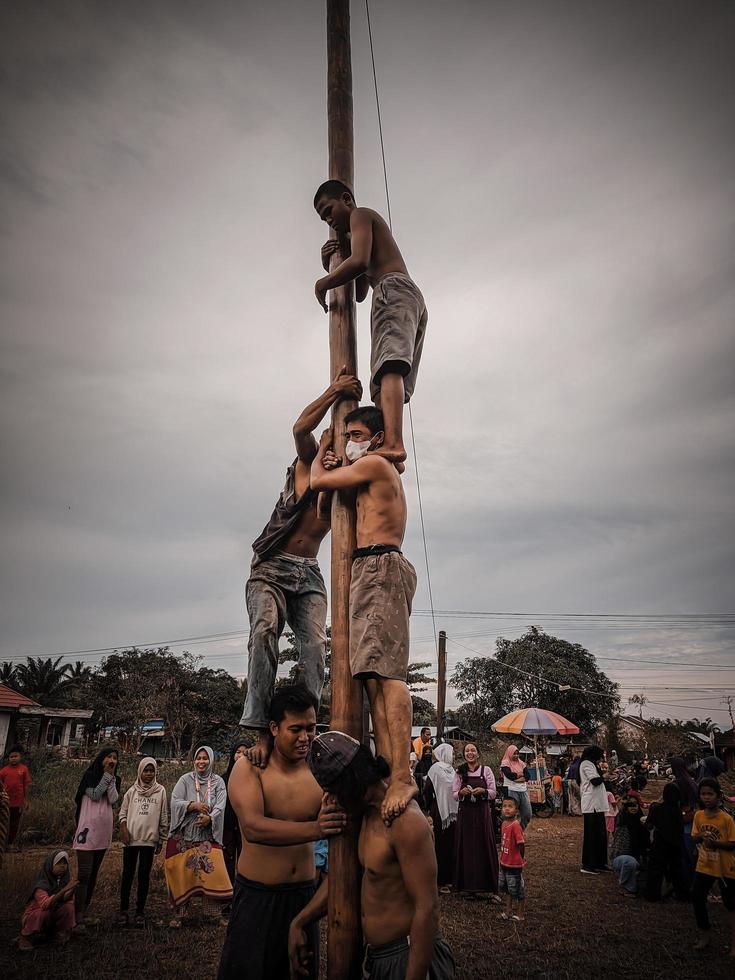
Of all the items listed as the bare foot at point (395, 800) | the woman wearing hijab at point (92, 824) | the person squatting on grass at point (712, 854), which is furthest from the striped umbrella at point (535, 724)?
the bare foot at point (395, 800)

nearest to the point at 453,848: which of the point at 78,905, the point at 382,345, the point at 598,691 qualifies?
the point at 78,905

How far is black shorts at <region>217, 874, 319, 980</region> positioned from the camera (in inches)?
129

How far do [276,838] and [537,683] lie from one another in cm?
4554

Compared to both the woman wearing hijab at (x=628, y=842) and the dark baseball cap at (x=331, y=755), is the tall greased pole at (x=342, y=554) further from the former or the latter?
the woman wearing hijab at (x=628, y=842)

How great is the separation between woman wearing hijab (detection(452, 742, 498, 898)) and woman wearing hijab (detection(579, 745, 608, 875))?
2.50m

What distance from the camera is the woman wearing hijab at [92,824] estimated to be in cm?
697

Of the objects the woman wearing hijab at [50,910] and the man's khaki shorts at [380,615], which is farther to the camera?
the woman wearing hijab at [50,910]

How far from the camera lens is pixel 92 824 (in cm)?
716

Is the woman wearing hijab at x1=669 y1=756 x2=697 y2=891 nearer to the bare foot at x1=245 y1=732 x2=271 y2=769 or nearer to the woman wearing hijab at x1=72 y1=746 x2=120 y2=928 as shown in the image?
the bare foot at x1=245 y1=732 x2=271 y2=769

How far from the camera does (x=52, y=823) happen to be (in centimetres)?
1341

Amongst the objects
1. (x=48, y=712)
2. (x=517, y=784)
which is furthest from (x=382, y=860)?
(x=48, y=712)

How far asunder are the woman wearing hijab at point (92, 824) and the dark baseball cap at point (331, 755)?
590 cm

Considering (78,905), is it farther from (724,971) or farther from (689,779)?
(689,779)

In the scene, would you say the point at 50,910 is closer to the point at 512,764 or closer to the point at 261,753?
the point at 261,753
